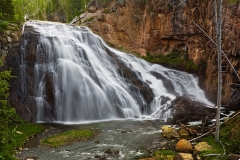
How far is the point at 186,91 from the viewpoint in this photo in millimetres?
33344

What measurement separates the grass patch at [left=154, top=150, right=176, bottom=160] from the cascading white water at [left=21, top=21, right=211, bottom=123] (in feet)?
33.2

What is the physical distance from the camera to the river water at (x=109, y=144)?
1597cm

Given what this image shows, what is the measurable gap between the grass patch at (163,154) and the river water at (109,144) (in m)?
0.64

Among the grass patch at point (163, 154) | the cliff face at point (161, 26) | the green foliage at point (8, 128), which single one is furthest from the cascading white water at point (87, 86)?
the grass patch at point (163, 154)

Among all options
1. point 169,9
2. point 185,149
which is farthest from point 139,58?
point 185,149

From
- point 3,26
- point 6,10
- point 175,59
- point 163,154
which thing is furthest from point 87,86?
point 175,59

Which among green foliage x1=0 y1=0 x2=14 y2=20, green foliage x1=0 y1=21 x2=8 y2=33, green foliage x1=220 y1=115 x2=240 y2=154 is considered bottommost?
green foliage x1=220 y1=115 x2=240 y2=154

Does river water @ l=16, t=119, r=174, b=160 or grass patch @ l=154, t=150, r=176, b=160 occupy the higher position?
grass patch @ l=154, t=150, r=176, b=160

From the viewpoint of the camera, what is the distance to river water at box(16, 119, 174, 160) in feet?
52.4

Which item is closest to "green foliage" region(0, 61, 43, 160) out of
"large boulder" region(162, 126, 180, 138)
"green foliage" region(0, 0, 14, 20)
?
"large boulder" region(162, 126, 180, 138)

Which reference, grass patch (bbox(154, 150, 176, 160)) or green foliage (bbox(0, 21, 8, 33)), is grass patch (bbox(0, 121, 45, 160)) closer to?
grass patch (bbox(154, 150, 176, 160))

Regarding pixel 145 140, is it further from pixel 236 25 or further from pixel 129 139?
pixel 236 25

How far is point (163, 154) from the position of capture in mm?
15375

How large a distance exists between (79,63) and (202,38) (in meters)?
17.7
